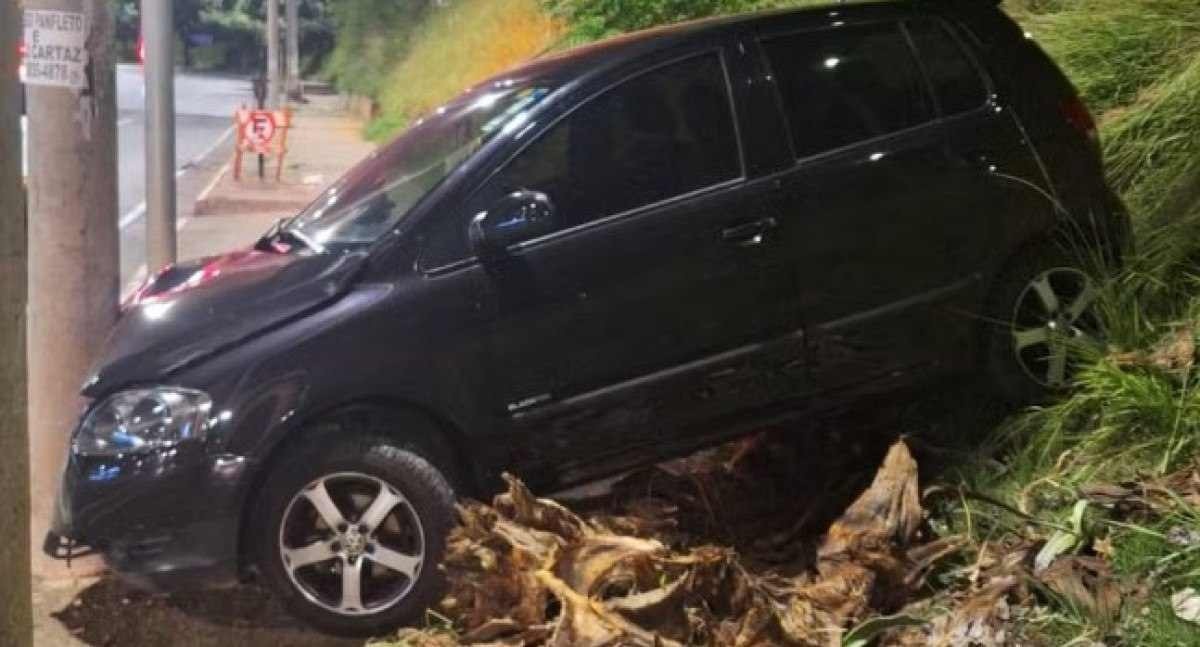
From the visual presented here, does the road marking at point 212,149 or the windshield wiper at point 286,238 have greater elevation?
the windshield wiper at point 286,238

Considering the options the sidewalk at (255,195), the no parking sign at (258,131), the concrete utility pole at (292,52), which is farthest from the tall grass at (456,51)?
the concrete utility pole at (292,52)

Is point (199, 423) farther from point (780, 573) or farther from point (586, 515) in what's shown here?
point (780, 573)

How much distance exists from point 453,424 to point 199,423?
31.1 inches

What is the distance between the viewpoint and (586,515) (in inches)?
197

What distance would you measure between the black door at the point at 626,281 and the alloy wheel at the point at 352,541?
0.46 m

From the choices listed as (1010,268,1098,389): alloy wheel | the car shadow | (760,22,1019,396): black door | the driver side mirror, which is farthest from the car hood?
(1010,268,1098,389): alloy wheel

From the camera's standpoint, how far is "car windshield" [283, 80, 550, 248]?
496cm

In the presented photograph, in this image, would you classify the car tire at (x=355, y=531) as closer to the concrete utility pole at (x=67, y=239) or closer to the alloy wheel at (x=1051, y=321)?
the concrete utility pole at (x=67, y=239)

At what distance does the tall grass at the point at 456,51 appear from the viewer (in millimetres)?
22359

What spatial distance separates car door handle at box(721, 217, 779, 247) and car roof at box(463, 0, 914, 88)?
2.33 ft

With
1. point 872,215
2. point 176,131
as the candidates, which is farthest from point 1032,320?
point 176,131

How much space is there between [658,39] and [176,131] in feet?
58.2

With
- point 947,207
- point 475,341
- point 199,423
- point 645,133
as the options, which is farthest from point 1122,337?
point 199,423

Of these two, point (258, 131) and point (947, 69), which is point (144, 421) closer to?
point (947, 69)
